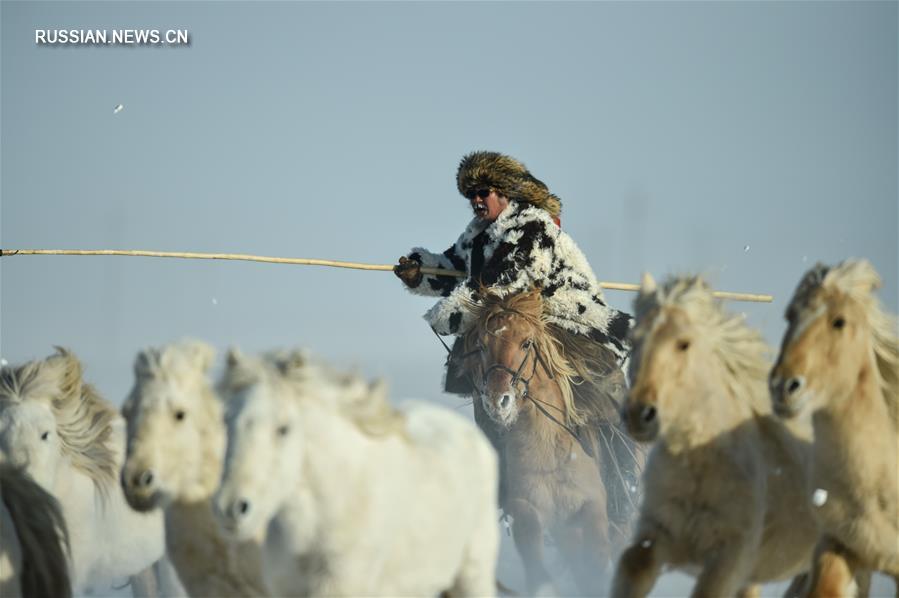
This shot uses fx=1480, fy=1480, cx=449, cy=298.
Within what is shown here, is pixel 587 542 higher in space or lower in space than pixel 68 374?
lower

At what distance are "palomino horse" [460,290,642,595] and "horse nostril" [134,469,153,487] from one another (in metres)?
4.22

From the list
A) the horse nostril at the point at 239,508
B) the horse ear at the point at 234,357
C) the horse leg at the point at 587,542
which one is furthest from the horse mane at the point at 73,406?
the horse nostril at the point at 239,508

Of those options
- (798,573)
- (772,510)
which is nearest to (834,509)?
(772,510)

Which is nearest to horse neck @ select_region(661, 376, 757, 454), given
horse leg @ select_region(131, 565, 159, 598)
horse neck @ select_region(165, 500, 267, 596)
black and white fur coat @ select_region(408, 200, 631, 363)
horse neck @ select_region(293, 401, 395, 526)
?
horse neck @ select_region(293, 401, 395, 526)

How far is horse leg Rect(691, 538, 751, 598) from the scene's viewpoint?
5863 mm

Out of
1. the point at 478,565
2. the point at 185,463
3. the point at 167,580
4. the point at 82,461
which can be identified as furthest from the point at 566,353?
the point at 185,463

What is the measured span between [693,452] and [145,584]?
4548mm

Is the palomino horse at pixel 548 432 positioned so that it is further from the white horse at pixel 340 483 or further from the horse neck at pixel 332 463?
the horse neck at pixel 332 463

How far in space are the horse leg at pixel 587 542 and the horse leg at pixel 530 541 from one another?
0.60ft

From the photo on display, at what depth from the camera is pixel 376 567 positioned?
5203 millimetres

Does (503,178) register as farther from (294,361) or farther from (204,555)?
(294,361)

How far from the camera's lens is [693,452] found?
6.08 meters

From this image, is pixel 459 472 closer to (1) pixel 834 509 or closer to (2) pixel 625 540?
(1) pixel 834 509

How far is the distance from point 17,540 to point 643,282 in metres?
3.00
